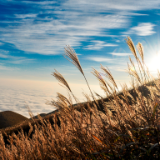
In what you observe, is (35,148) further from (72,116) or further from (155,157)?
(155,157)

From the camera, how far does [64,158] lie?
2.02m

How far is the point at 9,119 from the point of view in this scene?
74.6ft

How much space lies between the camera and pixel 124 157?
5.15ft

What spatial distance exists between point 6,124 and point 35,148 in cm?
2188

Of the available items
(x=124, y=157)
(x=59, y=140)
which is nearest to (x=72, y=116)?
(x=59, y=140)

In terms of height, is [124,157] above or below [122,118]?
below

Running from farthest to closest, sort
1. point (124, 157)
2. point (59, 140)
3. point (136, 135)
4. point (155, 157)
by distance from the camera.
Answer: point (59, 140) → point (136, 135) → point (124, 157) → point (155, 157)

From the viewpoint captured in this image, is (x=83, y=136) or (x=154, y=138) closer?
(x=154, y=138)

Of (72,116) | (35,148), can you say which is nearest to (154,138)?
(72,116)

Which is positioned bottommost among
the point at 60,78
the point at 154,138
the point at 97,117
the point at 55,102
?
the point at 154,138

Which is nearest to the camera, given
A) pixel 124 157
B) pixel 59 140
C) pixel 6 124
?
pixel 124 157

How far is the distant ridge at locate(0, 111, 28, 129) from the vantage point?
21.4 m

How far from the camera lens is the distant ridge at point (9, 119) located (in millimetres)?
21388

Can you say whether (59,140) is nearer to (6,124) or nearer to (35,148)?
(35,148)
